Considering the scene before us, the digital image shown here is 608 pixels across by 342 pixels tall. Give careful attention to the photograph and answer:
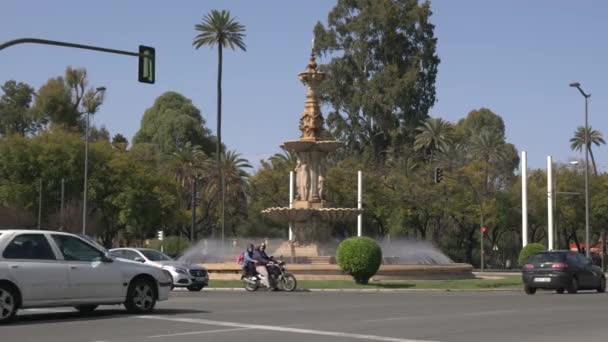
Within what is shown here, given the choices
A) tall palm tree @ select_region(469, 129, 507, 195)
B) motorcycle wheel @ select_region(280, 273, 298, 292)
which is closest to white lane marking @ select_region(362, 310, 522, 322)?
motorcycle wheel @ select_region(280, 273, 298, 292)

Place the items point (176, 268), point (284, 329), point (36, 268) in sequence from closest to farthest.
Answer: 1. point (284, 329)
2. point (36, 268)
3. point (176, 268)

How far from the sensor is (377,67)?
76062mm

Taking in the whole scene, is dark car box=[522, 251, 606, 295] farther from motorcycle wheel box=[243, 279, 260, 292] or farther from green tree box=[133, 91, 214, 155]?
green tree box=[133, 91, 214, 155]

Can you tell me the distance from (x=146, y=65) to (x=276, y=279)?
7.91 metres

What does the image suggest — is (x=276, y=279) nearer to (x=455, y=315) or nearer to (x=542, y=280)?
(x=542, y=280)

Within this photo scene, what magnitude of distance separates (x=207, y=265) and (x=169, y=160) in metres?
52.2

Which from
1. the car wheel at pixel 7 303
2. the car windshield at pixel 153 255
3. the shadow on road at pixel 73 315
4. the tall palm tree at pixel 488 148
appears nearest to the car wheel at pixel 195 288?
the car windshield at pixel 153 255

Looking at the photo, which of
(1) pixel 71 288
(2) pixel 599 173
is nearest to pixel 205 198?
(2) pixel 599 173

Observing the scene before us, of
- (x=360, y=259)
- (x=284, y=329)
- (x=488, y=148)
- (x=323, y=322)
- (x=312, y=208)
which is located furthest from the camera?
(x=488, y=148)

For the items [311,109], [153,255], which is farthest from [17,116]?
[153,255]

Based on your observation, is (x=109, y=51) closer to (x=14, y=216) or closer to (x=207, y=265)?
(x=207, y=265)

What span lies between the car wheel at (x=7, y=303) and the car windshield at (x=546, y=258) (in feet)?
60.8

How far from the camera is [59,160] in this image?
70688mm

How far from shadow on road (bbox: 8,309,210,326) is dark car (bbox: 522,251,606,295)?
1404cm
